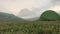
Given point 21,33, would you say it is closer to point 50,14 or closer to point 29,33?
point 29,33

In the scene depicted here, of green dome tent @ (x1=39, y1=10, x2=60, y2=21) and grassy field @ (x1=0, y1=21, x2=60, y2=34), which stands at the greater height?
→ green dome tent @ (x1=39, y1=10, x2=60, y2=21)

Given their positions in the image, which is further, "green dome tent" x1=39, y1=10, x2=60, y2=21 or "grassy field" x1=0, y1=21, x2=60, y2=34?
"green dome tent" x1=39, y1=10, x2=60, y2=21

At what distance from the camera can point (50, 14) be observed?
11875 centimetres

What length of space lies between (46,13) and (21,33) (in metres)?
90.4

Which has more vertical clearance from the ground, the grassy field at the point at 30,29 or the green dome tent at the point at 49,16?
the green dome tent at the point at 49,16

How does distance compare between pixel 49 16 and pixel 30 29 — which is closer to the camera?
pixel 30 29

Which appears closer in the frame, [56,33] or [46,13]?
[56,33]

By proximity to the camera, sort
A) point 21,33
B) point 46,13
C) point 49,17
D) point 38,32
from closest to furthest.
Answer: point 21,33, point 38,32, point 49,17, point 46,13

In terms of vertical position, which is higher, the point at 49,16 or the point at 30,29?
the point at 49,16

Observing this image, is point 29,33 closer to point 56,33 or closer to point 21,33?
point 21,33

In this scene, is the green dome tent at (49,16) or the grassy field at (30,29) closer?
the grassy field at (30,29)

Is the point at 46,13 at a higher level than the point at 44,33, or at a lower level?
higher

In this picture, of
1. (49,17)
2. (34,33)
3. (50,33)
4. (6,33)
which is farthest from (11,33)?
(49,17)

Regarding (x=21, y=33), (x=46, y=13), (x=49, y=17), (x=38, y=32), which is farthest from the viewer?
(x=46, y=13)
